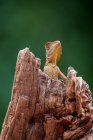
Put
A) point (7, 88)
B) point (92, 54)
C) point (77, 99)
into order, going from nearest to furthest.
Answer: point (77, 99) → point (7, 88) → point (92, 54)

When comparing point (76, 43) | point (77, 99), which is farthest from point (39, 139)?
point (76, 43)

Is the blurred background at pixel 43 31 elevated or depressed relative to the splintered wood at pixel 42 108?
elevated

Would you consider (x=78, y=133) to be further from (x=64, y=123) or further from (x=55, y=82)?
(x=55, y=82)

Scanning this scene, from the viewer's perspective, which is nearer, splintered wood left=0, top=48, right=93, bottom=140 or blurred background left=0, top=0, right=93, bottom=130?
splintered wood left=0, top=48, right=93, bottom=140

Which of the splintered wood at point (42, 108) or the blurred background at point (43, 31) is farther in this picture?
the blurred background at point (43, 31)
